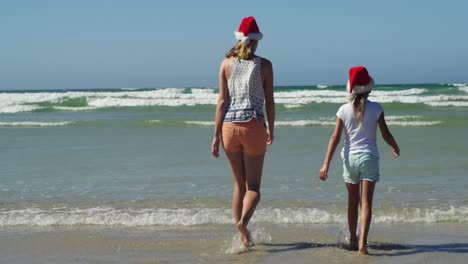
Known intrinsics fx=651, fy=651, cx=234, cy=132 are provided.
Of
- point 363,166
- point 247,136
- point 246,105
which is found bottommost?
point 363,166

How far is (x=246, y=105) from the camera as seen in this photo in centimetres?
492

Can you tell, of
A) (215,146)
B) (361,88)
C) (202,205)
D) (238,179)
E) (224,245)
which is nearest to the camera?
(361,88)

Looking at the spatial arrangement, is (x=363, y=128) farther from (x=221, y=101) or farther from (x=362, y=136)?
(x=221, y=101)

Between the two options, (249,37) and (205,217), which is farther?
(205,217)

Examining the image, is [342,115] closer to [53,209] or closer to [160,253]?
[160,253]

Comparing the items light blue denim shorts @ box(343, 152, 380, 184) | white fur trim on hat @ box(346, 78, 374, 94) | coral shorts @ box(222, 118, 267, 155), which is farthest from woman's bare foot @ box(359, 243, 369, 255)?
white fur trim on hat @ box(346, 78, 374, 94)

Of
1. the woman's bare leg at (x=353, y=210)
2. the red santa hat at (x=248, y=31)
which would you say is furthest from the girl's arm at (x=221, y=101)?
the woman's bare leg at (x=353, y=210)

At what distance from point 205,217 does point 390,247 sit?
1881mm

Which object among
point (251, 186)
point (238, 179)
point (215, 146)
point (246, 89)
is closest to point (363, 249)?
point (251, 186)

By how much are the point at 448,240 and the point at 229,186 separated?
321cm

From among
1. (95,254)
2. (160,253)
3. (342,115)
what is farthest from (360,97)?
(95,254)

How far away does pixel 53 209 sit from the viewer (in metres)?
6.86

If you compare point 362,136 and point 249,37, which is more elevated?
point 249,37

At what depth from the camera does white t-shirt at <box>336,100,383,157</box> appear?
189 inches
